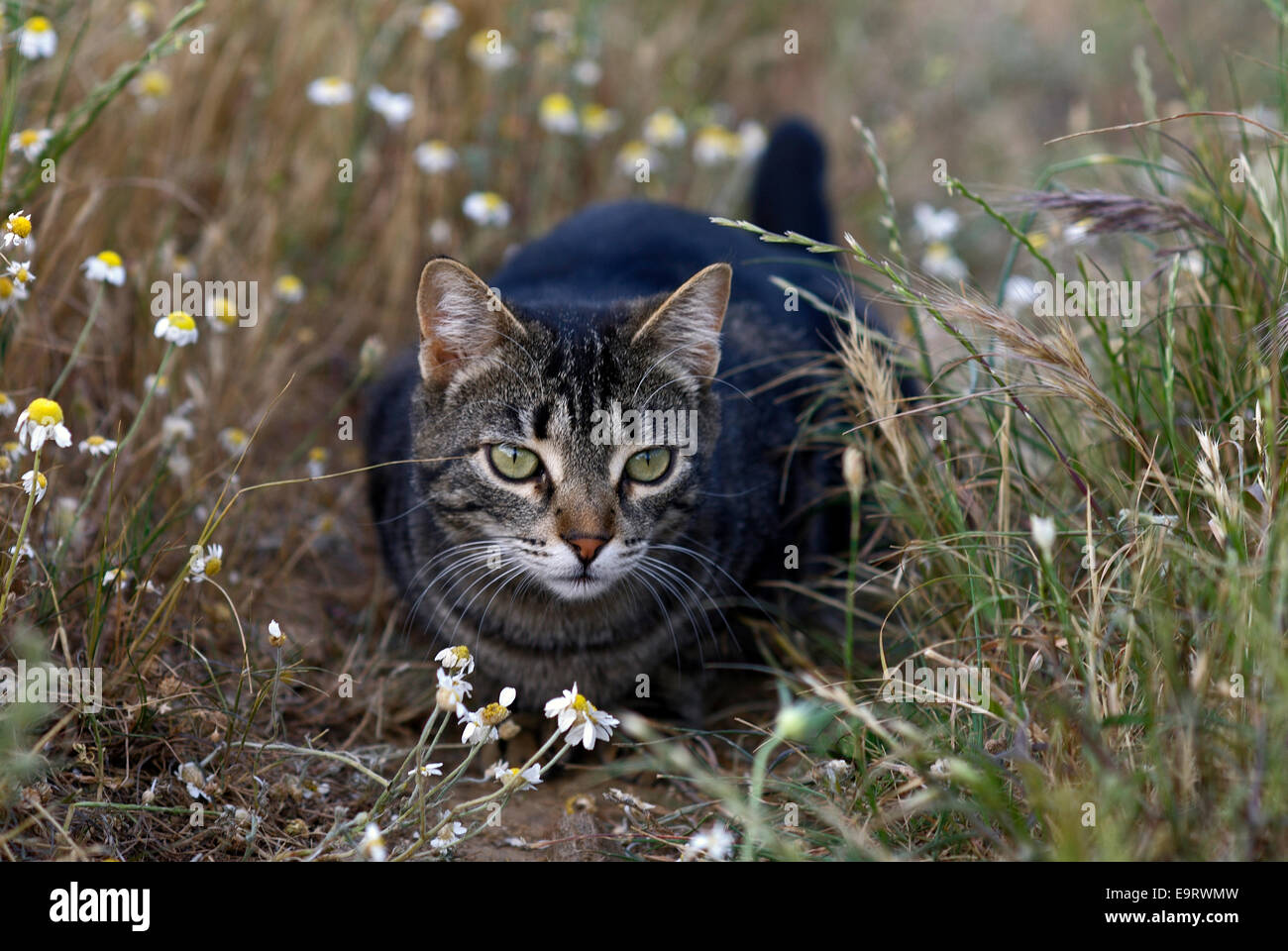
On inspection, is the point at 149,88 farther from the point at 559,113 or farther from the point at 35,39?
the point at 559,113

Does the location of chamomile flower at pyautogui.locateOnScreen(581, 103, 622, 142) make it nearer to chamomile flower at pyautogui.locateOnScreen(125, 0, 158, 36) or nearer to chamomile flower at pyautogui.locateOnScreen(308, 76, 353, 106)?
chamomile flower at pyautogui.locateOnScreen(308, 76, 353, 106)

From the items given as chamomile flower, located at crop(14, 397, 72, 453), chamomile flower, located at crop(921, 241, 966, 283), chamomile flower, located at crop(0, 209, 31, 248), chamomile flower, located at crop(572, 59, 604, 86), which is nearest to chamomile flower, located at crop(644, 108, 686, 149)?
chamomile flower, located at crop(572, 59, 604, 86)

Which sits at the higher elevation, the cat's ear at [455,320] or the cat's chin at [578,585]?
the cat's ear at [455,320]

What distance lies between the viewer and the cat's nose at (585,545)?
224 cm

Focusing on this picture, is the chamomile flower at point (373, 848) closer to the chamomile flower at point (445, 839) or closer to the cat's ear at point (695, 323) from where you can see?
the chamomile flower at point (445, 839)

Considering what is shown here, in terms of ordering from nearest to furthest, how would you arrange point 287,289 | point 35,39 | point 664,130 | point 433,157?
point 35,39 → point 287,289 → point 433,157 → point 664,130

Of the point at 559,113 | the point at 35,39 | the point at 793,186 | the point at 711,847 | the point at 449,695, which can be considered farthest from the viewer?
the point at 559,113

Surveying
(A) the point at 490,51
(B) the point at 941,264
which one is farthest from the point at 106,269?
(B) the point at 941,264

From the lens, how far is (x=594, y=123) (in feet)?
13.7

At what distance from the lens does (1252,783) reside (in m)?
1.51

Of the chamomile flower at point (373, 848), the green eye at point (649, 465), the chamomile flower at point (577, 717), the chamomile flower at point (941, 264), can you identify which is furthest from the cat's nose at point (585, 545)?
the chamomile flower at point (941, 264)

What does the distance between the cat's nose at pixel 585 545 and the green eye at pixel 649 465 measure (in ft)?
0.64

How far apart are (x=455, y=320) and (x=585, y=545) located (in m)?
0.58
